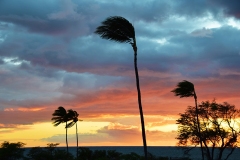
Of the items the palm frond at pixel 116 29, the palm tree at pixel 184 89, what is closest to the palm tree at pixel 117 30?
the palm frond at pixel 116 29

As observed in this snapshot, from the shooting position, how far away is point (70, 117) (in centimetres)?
7769

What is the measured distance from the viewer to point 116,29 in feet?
75.0

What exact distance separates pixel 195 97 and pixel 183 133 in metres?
9.81

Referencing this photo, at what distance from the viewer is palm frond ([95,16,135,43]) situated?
890 inches

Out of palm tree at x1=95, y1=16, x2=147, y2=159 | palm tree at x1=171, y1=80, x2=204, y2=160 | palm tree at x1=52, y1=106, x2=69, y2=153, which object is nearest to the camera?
palm tree at x1=95, y1=16, x2=147, y2=159

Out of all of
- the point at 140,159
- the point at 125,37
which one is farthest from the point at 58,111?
the point at 125,37

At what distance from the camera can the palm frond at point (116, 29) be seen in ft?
74.2

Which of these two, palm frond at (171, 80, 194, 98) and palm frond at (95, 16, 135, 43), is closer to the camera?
palm frond at (95, 16, 135, 43)

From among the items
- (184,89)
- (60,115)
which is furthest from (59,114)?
(184,89)

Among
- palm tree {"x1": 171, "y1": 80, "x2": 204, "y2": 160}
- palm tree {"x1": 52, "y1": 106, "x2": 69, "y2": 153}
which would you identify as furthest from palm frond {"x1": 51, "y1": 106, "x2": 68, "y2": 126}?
palm tree {"x1": 171, "y1": 80, "x2": 204, "y2": 160}

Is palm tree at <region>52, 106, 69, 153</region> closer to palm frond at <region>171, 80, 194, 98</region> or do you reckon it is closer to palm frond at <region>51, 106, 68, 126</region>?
palm frond at <region>51, 106, 68, 126</region>

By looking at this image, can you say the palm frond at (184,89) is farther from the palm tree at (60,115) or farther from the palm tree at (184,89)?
the palm tree at (60,115)

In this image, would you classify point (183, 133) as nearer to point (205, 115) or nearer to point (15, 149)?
point (205, 115)

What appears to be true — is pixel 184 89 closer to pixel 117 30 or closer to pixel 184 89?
pixel 184 89
